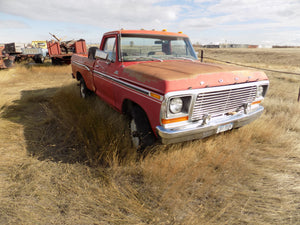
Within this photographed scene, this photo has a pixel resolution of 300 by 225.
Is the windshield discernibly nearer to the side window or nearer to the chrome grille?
the side window

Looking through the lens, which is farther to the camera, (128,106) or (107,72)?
(107,72)

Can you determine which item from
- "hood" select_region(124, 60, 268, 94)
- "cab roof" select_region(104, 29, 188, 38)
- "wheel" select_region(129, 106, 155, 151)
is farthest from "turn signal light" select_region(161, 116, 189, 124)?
"cab roof" select_region(104, 29, 188, 38)

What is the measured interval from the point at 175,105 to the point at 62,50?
15086mm

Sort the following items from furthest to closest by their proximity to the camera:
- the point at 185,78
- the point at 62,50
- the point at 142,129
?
the point at 62,50
the point at 142,129
the point at 185,78

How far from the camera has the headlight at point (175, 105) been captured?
2.32m

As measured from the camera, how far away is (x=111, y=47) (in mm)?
3930

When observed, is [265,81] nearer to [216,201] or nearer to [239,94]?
[239,94]

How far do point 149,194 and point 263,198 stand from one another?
4.43ft

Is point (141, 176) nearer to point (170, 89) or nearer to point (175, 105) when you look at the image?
point (175, 105)

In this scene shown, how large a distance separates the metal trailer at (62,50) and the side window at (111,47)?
34.5 ft

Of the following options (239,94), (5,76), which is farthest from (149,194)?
(5,76)

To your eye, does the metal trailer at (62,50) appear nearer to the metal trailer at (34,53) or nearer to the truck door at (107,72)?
the metal trailer at (34,53)

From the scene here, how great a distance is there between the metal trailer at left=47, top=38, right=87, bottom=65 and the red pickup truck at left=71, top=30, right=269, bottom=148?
1100 cm

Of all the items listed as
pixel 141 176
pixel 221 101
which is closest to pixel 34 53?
pixel 141 176
